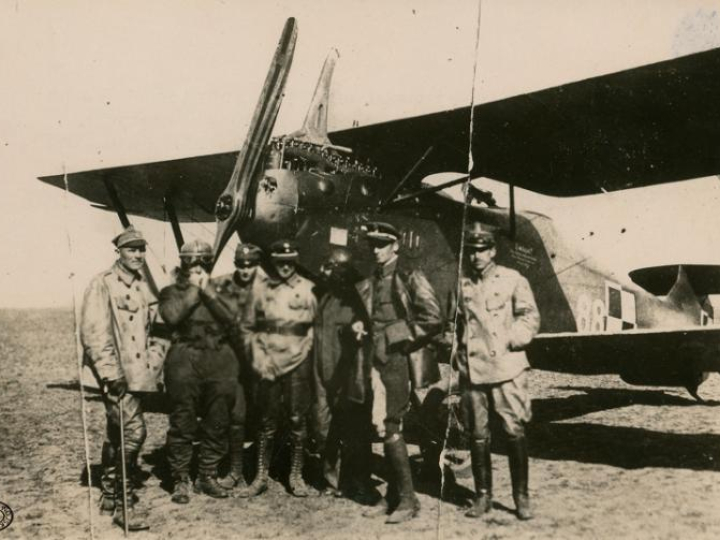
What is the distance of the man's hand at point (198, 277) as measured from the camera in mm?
4289

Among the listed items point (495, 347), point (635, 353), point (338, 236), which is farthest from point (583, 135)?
point (495, 347)

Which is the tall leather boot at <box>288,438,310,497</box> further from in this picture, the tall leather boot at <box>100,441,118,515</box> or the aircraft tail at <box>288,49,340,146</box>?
the aircraft tail at <box>288,49,340,146</box>

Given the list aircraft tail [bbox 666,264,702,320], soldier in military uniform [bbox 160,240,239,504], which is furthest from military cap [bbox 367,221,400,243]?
aircraft tail [bbox 666,264,702,320]

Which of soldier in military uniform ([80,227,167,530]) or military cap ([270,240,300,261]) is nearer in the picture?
soldier in military uniform ([80,227,167,530])

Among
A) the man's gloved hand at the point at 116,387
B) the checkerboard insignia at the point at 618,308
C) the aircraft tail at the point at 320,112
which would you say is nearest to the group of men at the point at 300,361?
the man's gloved hand at the point at 116,387

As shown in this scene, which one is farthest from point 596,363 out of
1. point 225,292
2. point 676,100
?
point 225,292

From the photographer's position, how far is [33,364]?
12.1 m

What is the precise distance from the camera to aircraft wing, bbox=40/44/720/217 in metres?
4.66

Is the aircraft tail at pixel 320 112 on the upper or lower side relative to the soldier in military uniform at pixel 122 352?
upper

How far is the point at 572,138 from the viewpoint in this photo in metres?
5.65

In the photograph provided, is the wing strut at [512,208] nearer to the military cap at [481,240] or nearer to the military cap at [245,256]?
the military cap at [481,240]

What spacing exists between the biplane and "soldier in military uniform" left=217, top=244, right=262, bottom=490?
0.71 meters

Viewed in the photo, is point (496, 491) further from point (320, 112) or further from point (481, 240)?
point (320, 112)

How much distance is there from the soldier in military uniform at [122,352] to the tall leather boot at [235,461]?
0.64m
